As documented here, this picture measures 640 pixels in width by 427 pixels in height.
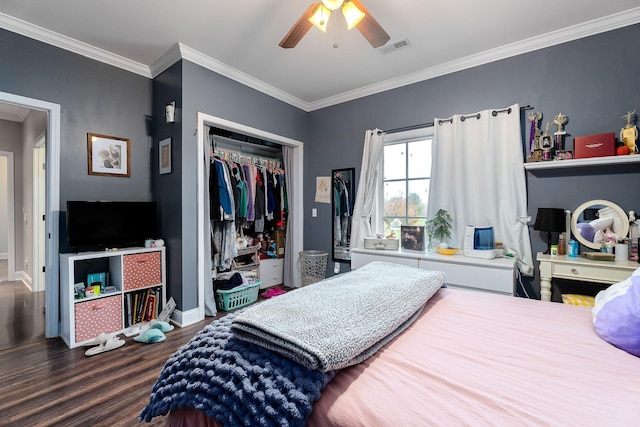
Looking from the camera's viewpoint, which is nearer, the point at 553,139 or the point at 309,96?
the point at 553,139

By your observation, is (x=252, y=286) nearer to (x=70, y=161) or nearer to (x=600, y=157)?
(x=70, y=161)

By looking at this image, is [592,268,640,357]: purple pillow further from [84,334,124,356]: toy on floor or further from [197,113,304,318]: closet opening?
[84,334,124,356]: toy on floor

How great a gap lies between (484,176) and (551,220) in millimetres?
643

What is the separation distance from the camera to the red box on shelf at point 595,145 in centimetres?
204

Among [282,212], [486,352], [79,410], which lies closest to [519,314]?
[486,352]

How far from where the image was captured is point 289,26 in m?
2.25

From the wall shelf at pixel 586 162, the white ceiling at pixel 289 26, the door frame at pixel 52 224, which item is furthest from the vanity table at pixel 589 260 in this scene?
the door frame at pixel 52 224

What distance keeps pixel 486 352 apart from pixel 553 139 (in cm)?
225

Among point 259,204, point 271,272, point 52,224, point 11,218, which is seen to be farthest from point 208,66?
point 11,218

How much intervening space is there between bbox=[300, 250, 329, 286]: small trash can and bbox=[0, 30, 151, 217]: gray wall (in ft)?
6.35

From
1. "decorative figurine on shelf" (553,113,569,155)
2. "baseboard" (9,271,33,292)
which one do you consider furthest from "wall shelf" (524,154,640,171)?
"baseboard" (9,271,33,292)

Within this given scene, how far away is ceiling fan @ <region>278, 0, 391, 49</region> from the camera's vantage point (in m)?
1.64

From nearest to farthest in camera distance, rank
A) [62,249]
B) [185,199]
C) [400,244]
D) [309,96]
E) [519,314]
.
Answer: [519,314] < [62,249] < [185,199] < [400,244] < [309,96]

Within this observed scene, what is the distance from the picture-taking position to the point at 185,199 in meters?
2.65
